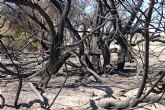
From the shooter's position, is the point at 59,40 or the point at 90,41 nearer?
the point at 59,40

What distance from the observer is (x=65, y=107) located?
Answer: 19.3ft

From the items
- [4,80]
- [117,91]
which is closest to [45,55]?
[4,80]

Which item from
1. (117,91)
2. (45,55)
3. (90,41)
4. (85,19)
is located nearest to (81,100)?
(117,91)

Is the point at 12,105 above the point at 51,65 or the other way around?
the other way around

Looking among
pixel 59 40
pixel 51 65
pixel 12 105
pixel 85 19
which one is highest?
pixel 85 19

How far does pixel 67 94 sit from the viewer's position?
21.4ft

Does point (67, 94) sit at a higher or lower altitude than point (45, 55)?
lower

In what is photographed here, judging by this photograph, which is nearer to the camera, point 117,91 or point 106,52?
point 117,91

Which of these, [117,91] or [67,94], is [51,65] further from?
[117,91]

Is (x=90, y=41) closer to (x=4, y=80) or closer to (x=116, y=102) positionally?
(x=4, y=80)

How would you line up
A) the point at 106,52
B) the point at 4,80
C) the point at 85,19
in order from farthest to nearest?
the point at 85,19, the point at 106,52, the point at 4,80

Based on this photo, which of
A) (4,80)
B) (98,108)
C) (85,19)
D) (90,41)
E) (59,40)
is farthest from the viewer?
(85,19)

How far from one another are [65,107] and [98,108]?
0.49m

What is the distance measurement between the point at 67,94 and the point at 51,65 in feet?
1.78
